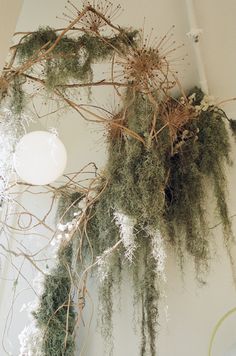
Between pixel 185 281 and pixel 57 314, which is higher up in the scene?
pixel 185 281

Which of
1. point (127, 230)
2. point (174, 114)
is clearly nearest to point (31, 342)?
point (127, 230)

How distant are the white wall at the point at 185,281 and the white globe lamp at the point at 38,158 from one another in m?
0.89

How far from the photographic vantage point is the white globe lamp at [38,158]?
175 cm

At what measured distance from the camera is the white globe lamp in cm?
175

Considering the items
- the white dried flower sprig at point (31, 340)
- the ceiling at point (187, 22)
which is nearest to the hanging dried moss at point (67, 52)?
the ceiling at point (187, 22)

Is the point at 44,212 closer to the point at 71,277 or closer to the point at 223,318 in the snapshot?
the point at 71,277

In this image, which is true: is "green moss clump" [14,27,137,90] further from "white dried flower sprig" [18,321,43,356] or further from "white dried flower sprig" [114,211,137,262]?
"white dried flower sprig" [18,321,43,356]

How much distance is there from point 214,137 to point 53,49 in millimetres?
1268

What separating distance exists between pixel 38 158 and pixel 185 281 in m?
1.25

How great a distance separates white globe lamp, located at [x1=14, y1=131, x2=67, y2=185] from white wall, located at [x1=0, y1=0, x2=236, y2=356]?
0.89 metres

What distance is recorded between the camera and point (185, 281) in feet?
7.75

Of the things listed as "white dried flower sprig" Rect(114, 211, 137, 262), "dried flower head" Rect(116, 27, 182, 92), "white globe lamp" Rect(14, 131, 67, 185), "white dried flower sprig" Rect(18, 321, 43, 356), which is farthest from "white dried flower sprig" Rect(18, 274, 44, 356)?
"dried flower head" Rect(116, 27, 182, 92)

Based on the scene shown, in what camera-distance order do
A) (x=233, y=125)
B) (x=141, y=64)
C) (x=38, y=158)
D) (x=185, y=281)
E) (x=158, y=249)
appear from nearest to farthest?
(x=38, y=158) → (x=141, y=64) → (x=158, y=249) → (x=185, y=281) → (x=233, y=125)

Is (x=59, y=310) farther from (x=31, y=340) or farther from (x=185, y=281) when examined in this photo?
(x=185, y=281)
